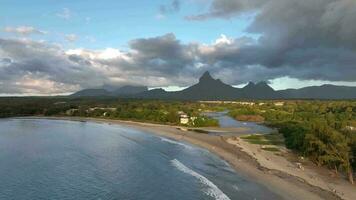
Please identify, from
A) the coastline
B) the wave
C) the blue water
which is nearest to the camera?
the wave

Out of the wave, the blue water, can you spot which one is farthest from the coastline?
the wave

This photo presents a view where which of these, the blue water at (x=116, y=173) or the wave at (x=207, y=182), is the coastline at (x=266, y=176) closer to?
the blue water at (x=116, y=173)

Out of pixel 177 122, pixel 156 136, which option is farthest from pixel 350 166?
pixel 177 122

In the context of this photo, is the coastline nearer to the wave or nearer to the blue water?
the blue water

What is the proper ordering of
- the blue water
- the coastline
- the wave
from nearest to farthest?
the wave, the blue water, the coastline

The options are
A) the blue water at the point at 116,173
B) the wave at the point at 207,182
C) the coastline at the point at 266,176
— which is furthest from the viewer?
the coastline at the point at 266,176

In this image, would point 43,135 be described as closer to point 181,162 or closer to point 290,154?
point 181,162

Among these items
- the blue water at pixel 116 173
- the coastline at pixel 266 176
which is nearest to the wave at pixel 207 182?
the blue water at pixel 116 173

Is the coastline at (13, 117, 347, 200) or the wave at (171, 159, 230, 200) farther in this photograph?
the coastline at (13, 117, 347, 200)
